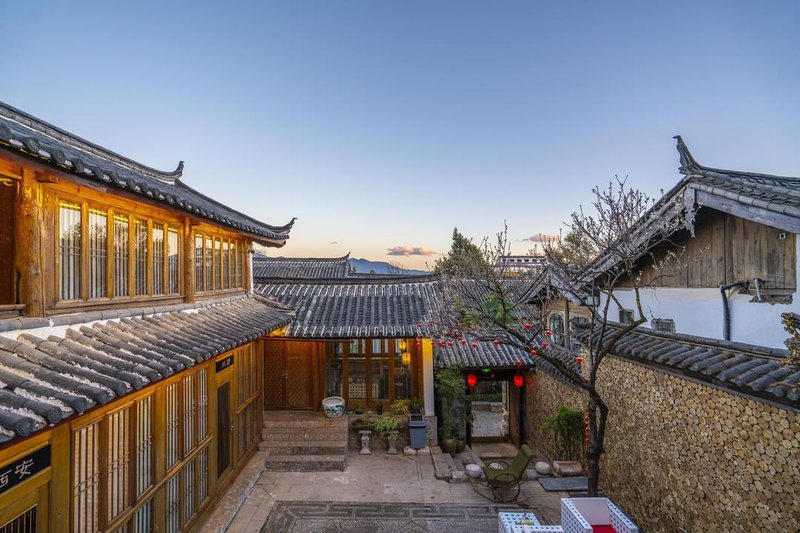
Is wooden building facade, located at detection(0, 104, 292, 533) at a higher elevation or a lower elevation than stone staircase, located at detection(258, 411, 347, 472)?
higher

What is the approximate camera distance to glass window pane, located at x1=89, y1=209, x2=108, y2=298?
4.98 metres

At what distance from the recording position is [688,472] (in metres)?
5.42

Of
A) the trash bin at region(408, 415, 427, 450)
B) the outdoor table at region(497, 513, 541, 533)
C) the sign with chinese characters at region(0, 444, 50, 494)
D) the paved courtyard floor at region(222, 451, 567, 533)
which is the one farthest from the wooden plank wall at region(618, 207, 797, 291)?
the sign with chinese characters at region(0, 444, 50, 494)

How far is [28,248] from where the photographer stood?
401cm

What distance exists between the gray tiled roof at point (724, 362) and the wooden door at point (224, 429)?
26.1 feet

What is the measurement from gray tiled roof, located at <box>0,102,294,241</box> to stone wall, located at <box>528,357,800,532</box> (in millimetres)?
7675

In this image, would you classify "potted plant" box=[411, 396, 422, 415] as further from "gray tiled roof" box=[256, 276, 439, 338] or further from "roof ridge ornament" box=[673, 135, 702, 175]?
"roof ridge ornament" box=[673, 135, 702, 175]

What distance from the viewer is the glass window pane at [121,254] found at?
5.48m

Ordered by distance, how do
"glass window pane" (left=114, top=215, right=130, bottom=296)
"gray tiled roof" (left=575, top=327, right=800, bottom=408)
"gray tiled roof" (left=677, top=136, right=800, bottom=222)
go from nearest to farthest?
"gray tiled roof" (left=575, top=327, right=800, bottom=408)
"gray tiled roof" (left=677, top=136, right=800, bottom=222)
"glass window pane" (left=114, top=215, right=130, bottom=296)

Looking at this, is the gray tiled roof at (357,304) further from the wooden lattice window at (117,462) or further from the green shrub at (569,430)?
the wooden lattice window at (117,462)

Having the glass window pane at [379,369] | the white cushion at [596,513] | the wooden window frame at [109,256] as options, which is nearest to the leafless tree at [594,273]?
the white cushion at [596,513]

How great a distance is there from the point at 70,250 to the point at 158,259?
1.89 m

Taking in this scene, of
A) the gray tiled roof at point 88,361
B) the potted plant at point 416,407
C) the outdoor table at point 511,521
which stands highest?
the gray tiled roof at point 88,361

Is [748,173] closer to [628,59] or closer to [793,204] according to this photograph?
[793,204]
